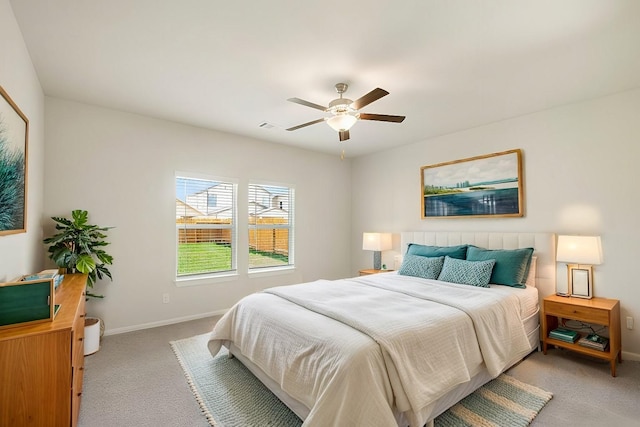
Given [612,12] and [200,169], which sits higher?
[612,12]

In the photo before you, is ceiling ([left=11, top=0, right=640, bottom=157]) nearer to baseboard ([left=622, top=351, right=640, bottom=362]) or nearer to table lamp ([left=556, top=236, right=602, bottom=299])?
table lamp ([left=556, top=236, right=602, bottom=299])

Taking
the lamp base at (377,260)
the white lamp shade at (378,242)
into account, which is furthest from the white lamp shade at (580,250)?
the lamp base at (377,260)

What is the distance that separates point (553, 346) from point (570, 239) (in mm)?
1167

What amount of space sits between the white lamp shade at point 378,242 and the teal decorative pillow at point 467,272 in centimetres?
137

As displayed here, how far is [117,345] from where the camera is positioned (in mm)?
3211

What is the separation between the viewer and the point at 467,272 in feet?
10.9

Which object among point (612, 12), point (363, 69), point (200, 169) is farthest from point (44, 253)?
point (612, 12)

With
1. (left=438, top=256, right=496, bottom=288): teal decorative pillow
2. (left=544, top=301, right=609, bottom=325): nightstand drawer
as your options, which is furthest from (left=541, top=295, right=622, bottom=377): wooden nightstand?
(left=438, top=256, right=496, bottom=288): teal decorative pillow

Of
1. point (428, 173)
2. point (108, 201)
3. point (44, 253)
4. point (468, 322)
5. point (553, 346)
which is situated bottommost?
point (553, 346)

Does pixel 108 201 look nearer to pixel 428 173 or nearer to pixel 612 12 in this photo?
pixel 428 173

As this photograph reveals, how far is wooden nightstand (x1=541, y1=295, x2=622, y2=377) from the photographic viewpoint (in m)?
2.64

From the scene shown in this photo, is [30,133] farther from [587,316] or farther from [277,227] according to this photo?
[587,316]

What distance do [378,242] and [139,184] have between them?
3.44 meters

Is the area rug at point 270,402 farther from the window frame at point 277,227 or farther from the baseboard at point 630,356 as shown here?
the window frame at point 277,227
